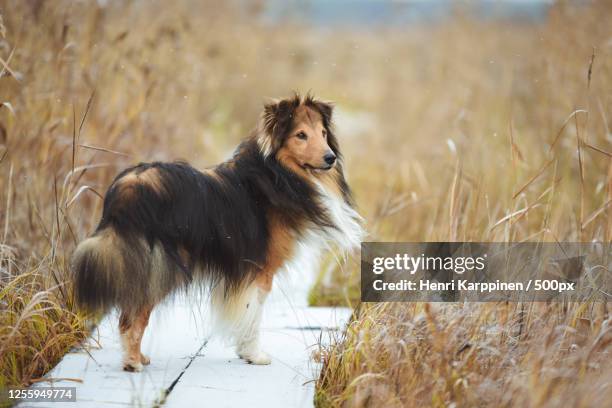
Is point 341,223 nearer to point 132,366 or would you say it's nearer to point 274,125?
point 274,125

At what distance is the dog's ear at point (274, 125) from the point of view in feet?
13.7

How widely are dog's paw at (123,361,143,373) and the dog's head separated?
137 centimetres

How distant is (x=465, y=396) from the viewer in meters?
3.23

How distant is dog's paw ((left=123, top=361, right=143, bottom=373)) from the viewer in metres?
3.74

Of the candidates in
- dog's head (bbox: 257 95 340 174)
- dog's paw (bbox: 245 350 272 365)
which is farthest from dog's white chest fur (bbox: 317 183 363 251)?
dog's paw (bbox: 245 350 272 365)

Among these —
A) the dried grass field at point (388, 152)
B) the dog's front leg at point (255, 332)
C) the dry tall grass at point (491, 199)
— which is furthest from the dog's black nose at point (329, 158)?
the dry tall grass at point (491, 199)

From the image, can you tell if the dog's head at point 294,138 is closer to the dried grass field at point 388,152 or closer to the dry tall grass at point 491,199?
the dried grass field at point 388,152

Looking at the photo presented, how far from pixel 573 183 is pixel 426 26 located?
5.58m

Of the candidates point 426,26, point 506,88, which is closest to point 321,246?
point 506,88

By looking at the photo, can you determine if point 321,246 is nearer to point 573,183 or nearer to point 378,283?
point 378,283

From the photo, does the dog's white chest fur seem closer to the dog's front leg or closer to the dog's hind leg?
the dog's front leg

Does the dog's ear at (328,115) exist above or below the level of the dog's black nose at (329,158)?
above

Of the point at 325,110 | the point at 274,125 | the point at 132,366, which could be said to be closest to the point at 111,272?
the point at 132,366

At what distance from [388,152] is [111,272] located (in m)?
8.26
